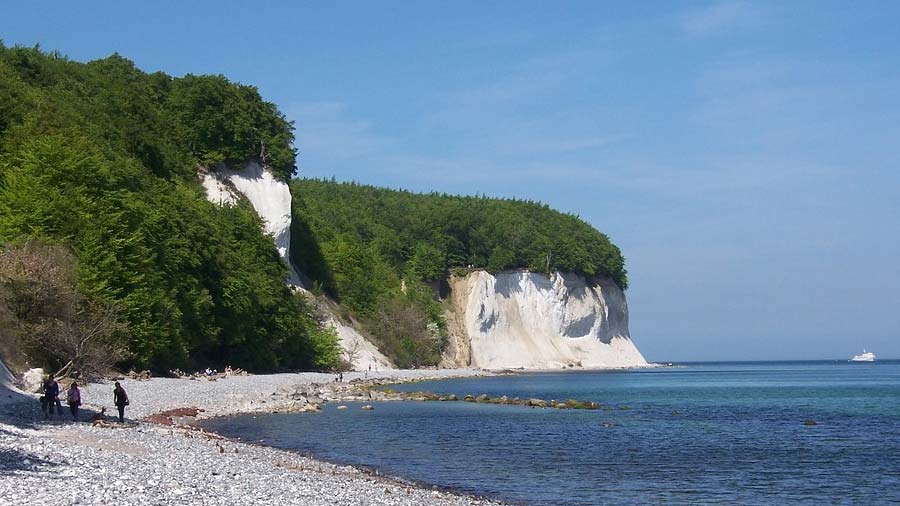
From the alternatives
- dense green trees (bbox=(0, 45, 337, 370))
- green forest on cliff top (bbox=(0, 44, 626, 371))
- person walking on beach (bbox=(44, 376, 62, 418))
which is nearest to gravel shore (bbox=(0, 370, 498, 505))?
person walking on beach (bbox=(44, 376, 62, 418))

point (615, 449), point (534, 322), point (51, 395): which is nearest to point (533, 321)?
point (534, 322)

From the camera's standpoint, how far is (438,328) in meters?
98.8

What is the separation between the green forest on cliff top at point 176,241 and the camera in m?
38.4

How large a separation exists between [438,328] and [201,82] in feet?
122

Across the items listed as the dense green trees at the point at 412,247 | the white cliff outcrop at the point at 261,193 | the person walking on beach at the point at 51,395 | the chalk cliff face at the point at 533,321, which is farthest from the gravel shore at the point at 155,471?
the chalk cliff face at the point at 533,321

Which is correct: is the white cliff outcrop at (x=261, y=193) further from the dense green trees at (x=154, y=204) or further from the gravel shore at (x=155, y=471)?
the gravel shore at (x=155, y=471)

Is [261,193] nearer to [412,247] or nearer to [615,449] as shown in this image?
[412,247]

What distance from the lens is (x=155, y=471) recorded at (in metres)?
16.6

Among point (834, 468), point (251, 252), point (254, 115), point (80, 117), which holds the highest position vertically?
point (254, 115)

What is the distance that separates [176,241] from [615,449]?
2971 cm

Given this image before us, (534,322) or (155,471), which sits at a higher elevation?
(534,322)

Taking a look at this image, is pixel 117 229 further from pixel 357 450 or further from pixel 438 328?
pixel 438 328

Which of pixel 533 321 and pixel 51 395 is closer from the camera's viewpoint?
pixel 51 395

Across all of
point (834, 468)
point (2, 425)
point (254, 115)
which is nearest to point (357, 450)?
point (2, 425)
